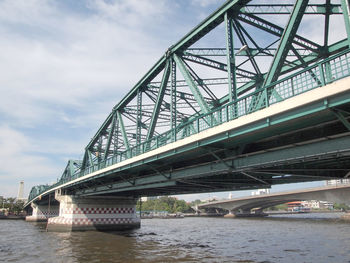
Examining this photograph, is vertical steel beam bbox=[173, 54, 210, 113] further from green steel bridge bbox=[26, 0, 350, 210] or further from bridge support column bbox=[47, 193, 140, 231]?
bridge support column bbox=[47, 193, 140, 231]

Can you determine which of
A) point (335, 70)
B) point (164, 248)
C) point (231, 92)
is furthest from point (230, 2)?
point (164, 248)

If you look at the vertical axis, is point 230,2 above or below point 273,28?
above

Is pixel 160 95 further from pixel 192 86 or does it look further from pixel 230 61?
pixel 230 61

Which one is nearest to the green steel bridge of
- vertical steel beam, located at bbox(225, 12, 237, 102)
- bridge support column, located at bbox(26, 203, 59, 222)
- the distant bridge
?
vertical steel beam, located at bbox(225, 12, 237, 102)

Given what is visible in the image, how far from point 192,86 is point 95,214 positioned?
31.1 meters

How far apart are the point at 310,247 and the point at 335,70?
69.6ft

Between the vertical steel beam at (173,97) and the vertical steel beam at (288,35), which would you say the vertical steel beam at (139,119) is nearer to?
the vertical steel beam at (173,97)

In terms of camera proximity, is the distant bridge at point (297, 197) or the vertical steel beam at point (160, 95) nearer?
the vertical steel beam at point (160, 95)

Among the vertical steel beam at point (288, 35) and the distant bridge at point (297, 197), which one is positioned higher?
the vertical steel beam at point (288, 35)

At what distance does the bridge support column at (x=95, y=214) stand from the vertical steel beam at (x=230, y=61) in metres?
33.7

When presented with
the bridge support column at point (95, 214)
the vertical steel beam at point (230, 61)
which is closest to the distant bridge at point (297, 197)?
the bridge support column at point (95, 214)

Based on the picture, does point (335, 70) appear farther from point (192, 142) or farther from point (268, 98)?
point (192, 142)

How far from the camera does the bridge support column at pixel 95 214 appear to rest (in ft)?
145

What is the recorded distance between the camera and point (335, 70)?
10.7 metres
